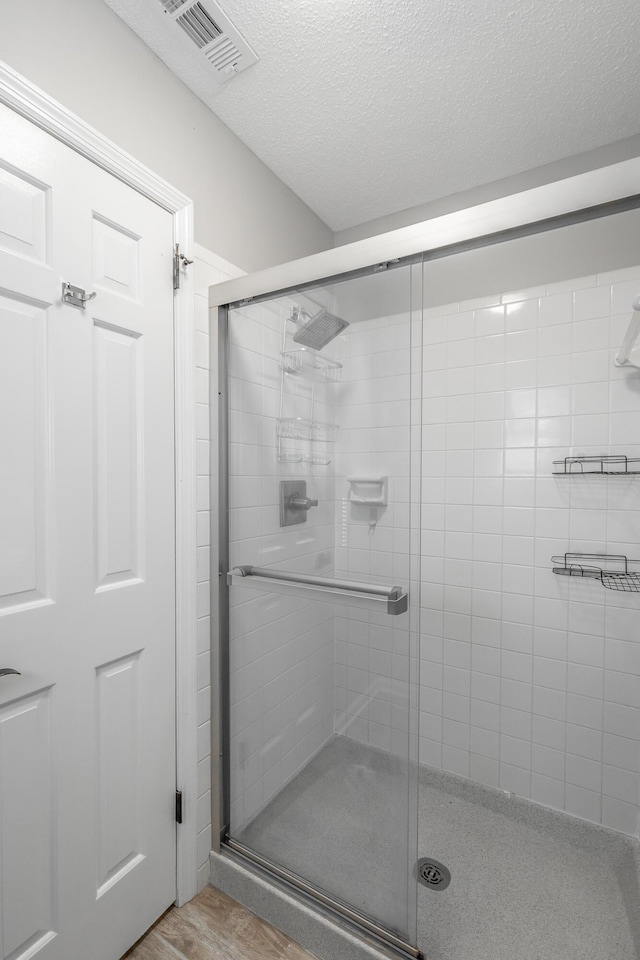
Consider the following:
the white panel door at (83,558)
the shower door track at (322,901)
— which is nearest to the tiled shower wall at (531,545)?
the shower door track at (322,901)

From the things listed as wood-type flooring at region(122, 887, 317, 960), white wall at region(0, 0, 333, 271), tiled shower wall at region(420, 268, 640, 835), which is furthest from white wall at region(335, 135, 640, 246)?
wood-type flooring at region(122, 887, 317, 960)

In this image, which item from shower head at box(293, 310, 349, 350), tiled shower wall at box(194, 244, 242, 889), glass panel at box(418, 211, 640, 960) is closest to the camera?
shower head at box(293, 310, 349, 350)

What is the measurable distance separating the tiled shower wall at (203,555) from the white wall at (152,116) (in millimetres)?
184

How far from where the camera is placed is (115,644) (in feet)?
3.99

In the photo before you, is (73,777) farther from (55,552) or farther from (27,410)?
(27,410)

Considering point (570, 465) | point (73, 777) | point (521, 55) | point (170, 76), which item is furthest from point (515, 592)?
point (170, 76)

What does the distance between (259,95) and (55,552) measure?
5.03 feet

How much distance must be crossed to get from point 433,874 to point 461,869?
0.11m

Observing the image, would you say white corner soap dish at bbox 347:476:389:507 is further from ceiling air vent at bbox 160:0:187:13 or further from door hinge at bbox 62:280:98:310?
ceiling air vent at bbox 160:0:187:13

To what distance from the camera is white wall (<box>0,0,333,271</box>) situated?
105 centimetres

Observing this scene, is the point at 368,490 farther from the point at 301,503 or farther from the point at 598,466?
the point at 598,466

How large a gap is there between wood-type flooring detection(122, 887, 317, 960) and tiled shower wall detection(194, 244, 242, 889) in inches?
4.0

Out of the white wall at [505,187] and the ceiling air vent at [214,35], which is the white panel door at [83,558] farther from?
the white wall at [505,187]

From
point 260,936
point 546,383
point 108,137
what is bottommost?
point 260,936
